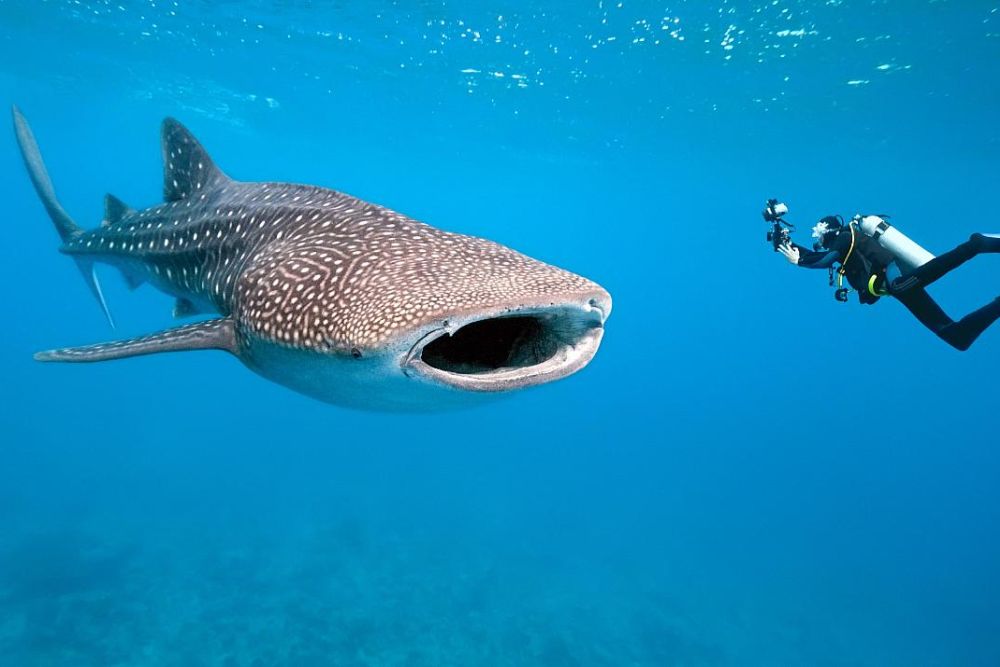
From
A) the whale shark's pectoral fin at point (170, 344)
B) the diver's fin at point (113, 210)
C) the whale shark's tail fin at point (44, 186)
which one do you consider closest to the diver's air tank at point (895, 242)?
the whale shark's pectoral fin at point (170, 344)

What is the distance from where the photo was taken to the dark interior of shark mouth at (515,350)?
2211mm

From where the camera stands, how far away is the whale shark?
2.26 metres

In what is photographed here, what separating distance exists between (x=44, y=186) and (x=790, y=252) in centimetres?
1007

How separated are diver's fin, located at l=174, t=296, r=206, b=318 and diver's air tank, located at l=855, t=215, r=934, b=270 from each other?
836 centimetres

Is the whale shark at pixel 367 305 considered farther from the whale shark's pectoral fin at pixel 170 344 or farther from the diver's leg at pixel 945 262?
the diver's leg at pixel 945 262

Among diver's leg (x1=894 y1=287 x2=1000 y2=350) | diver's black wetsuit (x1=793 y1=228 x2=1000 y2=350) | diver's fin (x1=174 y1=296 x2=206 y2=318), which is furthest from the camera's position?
diver's leg (x1=894 y1=287 x2=1000 y2=350)

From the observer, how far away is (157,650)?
11523 millimetres

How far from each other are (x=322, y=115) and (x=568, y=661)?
3107cm

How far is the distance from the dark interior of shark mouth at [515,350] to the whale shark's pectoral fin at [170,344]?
1.48 m

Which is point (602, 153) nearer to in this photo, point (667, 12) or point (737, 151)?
point (737, 151)

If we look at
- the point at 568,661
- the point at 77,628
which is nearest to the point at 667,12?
the point at 568,661

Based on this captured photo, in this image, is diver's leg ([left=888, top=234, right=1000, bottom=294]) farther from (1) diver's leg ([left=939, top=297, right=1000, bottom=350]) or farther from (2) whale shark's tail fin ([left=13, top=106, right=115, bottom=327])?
(2) whale shark's tail fin ([left=13, top=106, right=115, bottom=327])

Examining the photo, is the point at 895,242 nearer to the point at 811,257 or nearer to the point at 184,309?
the point at 811,257

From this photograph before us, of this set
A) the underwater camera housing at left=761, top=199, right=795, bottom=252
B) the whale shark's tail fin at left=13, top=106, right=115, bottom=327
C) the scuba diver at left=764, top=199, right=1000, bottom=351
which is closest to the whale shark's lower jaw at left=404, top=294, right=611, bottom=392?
the scuba diver at left=764, top=199, right=1000, bottom=351
